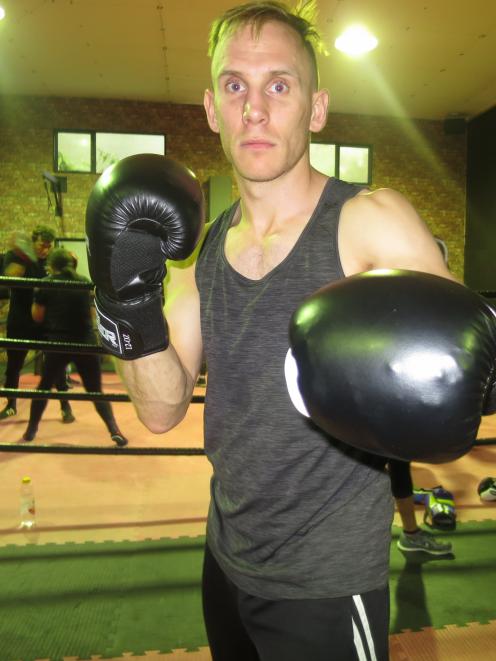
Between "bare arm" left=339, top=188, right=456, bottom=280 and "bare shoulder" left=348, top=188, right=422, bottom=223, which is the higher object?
"bare shoulder" left=348, top=188, right=422, bottom=223

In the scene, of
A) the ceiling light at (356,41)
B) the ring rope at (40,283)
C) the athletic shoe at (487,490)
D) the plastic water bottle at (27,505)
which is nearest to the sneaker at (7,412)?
the plastic water bottle at (27,505)

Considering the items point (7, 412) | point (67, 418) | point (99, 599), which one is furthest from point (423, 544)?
point (7, 412)

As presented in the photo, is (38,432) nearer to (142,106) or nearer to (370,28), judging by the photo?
(370,28)

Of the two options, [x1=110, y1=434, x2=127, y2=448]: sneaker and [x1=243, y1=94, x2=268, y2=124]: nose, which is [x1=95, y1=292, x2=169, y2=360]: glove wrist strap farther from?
[x1=110, y1=434, x2=127, y2=448]: sneaker

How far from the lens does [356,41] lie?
5594 mm

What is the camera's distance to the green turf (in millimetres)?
1672

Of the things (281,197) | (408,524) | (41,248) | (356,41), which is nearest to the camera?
(281,197)

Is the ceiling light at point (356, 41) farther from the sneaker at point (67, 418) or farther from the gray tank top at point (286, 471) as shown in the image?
the gray tank top at point (286, 471)

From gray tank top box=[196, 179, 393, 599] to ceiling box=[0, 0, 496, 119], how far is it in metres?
5.00

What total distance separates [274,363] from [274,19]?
0.68m

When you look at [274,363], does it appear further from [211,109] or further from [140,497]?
[140,497]

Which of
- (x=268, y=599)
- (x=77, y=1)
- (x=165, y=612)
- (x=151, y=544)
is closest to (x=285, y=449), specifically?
(x=268, y=599)

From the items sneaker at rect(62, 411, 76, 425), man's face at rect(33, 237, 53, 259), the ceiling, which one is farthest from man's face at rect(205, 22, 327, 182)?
the ceiling

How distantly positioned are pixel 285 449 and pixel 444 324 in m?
0.45
